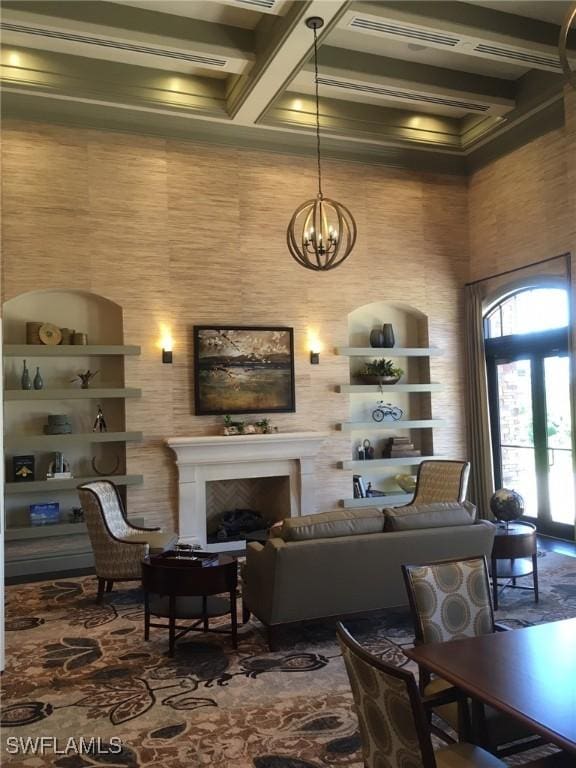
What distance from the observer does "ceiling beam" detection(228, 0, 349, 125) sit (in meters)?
5.43

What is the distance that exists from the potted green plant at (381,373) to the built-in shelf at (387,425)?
1.91 feet

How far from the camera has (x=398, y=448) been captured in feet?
28.0

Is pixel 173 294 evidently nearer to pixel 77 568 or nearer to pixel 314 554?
pixel 77 568

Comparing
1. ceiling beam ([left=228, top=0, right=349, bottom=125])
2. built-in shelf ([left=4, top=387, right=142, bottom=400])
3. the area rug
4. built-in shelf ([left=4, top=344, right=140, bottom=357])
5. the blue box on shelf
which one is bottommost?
the area rug

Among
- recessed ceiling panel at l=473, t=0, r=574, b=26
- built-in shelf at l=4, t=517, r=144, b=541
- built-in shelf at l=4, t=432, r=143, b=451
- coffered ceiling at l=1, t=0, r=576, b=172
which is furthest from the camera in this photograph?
built-in shelf at l=4, t=432, r=143, b=451

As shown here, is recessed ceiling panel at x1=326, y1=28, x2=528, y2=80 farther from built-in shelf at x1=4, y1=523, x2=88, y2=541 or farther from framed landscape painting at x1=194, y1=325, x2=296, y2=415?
built-in shelf at x1=4, y1=523, x2=88, y2=541

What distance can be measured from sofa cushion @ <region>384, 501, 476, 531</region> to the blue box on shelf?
160 inches

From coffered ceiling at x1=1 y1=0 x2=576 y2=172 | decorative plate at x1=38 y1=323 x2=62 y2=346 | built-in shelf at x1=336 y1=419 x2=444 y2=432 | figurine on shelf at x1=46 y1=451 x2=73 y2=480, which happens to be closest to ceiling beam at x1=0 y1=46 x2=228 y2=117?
coffered ceiling at x1=1 y1=0 x2=576 y2=172

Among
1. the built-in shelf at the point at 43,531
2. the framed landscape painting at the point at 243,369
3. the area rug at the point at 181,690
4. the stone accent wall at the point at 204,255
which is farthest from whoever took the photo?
the framed landscape painting at the point at 243,369

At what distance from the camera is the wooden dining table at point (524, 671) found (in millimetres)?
1791

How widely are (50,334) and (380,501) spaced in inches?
183

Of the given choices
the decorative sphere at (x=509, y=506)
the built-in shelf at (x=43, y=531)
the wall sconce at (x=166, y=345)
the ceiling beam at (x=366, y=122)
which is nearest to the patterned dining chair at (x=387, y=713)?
the decorative sphere at (x=509, y=506)

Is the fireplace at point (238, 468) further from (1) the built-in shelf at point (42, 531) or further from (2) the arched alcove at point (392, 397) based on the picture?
(1) the built-in shelf at point (42, 531)

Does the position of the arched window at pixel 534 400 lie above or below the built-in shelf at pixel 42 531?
above
